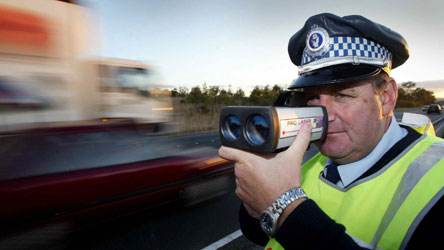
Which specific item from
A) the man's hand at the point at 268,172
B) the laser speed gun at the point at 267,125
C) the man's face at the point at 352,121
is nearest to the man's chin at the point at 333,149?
the man's face at the point at 352,121

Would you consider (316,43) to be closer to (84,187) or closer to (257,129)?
(257,129)

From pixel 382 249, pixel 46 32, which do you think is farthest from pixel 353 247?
pixel 46 32

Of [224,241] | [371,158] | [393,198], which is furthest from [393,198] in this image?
[224,241]

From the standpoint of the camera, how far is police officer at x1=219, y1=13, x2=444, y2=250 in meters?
0.77

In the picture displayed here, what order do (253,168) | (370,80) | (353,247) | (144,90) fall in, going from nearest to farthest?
1. (353,247)
2. (253,168)
3. (370,80)
4. (144,90)

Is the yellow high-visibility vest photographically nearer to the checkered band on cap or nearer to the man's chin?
the man's chin

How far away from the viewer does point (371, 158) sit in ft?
3.66

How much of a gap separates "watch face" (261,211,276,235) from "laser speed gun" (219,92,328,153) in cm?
21

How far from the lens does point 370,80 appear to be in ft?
3.64

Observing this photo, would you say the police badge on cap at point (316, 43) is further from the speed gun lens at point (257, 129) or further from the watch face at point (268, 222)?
the watch face at point (268, 222)

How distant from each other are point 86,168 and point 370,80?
244 centimetres

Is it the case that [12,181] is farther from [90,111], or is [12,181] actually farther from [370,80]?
[370,80]

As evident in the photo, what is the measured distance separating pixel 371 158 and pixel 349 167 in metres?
0.10

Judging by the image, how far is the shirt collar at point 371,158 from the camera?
43.9 inches
